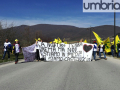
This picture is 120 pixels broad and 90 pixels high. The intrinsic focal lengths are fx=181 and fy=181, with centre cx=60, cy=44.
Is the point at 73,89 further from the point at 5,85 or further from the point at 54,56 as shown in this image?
the point at 54,56

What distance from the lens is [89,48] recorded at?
15281 millimetres

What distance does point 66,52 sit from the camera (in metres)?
15.8

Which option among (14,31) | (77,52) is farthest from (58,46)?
(14,31)

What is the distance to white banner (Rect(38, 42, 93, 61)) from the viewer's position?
599 inches

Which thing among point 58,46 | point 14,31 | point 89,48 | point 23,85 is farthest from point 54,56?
point 14,31

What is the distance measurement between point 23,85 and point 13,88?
0.43 meters

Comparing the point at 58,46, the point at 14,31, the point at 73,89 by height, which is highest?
the point at 14,31

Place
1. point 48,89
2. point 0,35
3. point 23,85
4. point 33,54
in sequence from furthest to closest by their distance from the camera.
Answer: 1. point 0,35
2. point 33,54
3. point 23,85
4. point 48,89

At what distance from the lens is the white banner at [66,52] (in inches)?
599

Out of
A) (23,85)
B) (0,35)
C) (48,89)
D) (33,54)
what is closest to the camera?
(48,89)

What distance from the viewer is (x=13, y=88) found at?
553 centimetres

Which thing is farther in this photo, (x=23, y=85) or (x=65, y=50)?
(x=65, y=50)

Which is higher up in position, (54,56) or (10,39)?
(10,39)

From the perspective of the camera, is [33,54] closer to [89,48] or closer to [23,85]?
[89,48]
